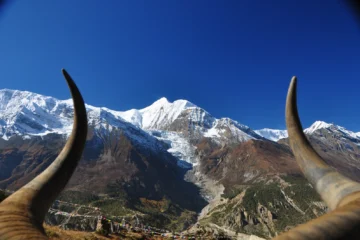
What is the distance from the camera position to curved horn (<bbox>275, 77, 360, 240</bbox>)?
7.16 feet

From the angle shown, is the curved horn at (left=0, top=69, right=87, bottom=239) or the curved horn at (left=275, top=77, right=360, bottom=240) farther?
the curved horn at (left=0, top=69, right=87, bottom=239)

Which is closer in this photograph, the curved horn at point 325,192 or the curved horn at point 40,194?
the curved horn at point 325,192

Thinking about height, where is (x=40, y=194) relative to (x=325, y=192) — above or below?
below

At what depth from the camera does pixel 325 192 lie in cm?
375

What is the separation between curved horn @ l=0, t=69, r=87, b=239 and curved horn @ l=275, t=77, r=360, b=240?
2329 mm

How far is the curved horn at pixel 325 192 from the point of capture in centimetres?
218

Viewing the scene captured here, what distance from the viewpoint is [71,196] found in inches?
6624

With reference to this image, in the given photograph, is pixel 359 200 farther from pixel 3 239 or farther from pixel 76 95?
pixel 76 95

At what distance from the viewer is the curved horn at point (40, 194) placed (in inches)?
106

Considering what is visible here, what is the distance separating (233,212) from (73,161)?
16418 centimetres

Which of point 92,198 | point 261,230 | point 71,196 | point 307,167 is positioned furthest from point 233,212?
point 307,167

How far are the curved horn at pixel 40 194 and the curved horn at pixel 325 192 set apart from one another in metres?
2.33

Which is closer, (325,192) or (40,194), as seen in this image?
(40,194)

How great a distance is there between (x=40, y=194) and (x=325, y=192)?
3547 millimetres
